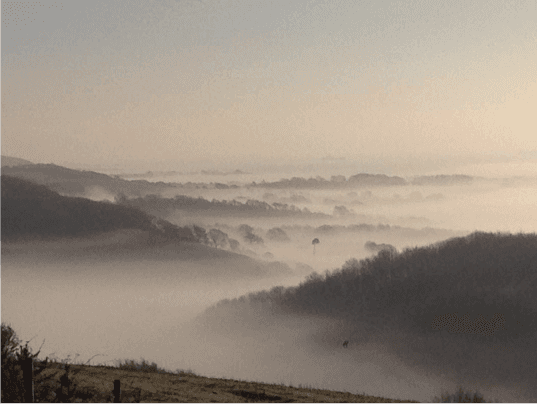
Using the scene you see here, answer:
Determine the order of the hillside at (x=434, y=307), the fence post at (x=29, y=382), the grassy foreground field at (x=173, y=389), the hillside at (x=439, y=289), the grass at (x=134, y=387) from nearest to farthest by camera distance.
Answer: the fence post at (x=29, y=382), the grass at (x=134, y=387), the grassy foreground field at (x=173, y=389), the hillside at (x=434, y=307), the hillside at (x=439, y=289)

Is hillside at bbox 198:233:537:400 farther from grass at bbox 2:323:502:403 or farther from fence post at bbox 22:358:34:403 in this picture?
fence post at bbox 22:358:34:403

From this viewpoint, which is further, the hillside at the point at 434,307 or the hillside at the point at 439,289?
the hillside at the point at 439,289

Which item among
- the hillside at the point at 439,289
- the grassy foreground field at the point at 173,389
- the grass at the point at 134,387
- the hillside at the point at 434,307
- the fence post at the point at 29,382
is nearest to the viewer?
the fence post at the point at 29,382

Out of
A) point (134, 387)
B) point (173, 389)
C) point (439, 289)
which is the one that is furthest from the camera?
point (439, 289)

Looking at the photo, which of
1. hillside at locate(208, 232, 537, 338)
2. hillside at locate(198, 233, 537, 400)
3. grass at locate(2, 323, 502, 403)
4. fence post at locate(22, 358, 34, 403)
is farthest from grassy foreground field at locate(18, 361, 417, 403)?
hillside at locate(208, 232, 537, 338)

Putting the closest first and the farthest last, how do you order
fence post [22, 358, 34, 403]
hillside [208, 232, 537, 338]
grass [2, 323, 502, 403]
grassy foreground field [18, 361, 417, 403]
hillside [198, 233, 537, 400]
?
1. fence post [22, 358, 34, 403]
2. grass [2, 323, 502, 403]
3. grassy foreground field [18, 361, 417, 403]
4. hillside [198, 233, 537, 400]
5. hillside [208, 232, 537, 338]

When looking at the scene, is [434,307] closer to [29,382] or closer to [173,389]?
[173,389]

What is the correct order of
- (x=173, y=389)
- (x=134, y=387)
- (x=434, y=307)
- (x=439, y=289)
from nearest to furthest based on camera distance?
(x=134, y=387) → (x=173, y=389) → (x=434, y=307) → (x=439, y=289)

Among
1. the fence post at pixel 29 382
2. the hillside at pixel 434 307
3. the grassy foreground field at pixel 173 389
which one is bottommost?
the grassy foreground field at pixel 173 389

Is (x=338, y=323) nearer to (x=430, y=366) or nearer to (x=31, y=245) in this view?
(x=430, y=366)

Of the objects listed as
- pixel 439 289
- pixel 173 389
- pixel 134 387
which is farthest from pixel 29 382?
pixel 439 289

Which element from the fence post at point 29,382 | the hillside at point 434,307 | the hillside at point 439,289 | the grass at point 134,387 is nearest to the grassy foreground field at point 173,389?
the grass at point 134,387

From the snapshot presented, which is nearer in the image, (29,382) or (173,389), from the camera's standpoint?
(29,382)

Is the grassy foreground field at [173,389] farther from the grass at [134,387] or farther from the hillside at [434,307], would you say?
the hillside at [434,307]
